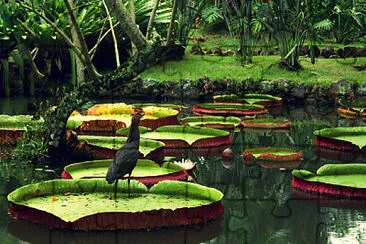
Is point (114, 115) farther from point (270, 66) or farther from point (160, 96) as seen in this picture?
point (270, 66)

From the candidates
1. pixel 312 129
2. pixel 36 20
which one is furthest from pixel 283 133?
pixel 36 20

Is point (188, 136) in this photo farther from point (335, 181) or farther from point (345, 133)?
point (335, 181)

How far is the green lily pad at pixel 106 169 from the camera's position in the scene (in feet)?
28.6

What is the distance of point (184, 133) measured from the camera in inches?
455

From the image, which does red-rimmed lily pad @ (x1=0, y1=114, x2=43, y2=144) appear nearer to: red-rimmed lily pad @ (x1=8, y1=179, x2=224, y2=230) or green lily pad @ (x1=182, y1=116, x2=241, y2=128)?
green lily pad @ (x1=182, y1=116, x2=241, y2=128)

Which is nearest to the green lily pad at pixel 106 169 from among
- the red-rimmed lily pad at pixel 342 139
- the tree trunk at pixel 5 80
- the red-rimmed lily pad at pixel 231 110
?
the red-rimmed lily pad at pixel 342 139

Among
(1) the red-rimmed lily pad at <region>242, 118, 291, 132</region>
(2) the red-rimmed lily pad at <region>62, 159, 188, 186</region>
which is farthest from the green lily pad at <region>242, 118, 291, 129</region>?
(2) the red-rimmed lily pad at <region>62, 159, 188, 186</region>

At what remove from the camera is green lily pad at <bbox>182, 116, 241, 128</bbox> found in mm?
12750

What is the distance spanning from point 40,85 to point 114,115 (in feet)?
19.8

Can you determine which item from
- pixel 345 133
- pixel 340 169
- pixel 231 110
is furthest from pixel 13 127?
pixel 340 169

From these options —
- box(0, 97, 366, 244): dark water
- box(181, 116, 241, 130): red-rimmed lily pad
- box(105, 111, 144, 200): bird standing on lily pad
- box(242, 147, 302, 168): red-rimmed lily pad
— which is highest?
box(105, 111, 144, 200): bird standing on lily pad

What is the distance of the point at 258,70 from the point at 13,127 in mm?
7904

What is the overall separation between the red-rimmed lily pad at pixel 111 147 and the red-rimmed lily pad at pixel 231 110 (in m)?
4.13

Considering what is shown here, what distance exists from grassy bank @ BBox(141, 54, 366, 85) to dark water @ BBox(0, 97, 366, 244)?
22.8 feet
